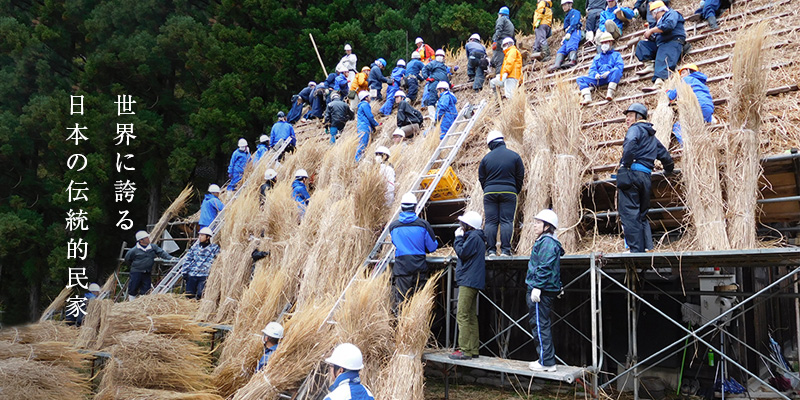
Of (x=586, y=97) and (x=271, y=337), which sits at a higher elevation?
(x=586, y=97)

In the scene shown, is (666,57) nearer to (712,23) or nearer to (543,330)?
(712,23)

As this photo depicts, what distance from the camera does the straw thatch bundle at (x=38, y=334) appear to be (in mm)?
6904

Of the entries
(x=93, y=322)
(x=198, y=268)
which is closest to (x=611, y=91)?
(x=198, y=268)

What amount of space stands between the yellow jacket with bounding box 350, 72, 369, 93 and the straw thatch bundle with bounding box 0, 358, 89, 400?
9501 mm

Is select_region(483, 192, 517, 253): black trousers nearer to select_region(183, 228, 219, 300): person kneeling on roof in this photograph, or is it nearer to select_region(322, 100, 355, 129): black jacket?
select_region(183, 228, 219, 300): person kneeling on roof

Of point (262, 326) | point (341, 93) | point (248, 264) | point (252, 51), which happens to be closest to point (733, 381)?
point (262, 326)

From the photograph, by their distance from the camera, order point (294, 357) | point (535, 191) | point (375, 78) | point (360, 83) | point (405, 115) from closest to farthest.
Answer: point (294, 357), point (535, 191), point (405, 115), point (360, 83), point (375, 78)

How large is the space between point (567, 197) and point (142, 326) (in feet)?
16.4

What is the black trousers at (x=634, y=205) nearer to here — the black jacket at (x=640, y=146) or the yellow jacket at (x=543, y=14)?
the black jacket at (x=640, y=146)

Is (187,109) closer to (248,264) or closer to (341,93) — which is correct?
(341,93)

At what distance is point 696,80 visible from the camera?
23.5 feet

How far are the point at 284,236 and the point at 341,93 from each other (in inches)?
300

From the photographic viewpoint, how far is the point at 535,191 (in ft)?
22.2

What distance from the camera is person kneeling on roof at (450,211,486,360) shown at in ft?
19.3
